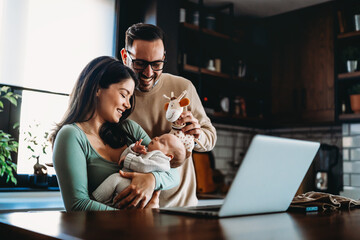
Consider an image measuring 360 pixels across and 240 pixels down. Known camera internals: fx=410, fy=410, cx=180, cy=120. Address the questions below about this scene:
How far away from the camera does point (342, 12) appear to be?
4.08 m

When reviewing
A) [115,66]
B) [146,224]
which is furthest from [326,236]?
[115,66]

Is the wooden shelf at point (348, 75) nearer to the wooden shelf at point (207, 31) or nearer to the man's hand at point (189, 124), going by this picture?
the wooden shelf at point (207, 31)

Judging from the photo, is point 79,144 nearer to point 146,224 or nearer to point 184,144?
point 184,144

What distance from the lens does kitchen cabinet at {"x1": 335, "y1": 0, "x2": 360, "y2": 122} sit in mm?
3963

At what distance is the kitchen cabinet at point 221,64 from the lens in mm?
3918

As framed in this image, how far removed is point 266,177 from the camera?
1.02 meters

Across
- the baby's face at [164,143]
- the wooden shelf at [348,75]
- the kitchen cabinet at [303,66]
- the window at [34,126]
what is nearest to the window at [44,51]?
the window at [34,126]

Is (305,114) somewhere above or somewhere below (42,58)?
below

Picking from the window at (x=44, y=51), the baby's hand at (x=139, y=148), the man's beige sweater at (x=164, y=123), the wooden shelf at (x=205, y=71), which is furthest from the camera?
the wooden shelf at (x=205, y=71)

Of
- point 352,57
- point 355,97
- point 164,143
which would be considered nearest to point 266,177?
point 164,143

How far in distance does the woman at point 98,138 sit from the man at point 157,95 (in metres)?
0.13

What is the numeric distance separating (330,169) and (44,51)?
9.20 feet

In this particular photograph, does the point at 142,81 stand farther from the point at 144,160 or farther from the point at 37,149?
the point at 37,149

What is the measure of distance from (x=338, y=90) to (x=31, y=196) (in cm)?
301
